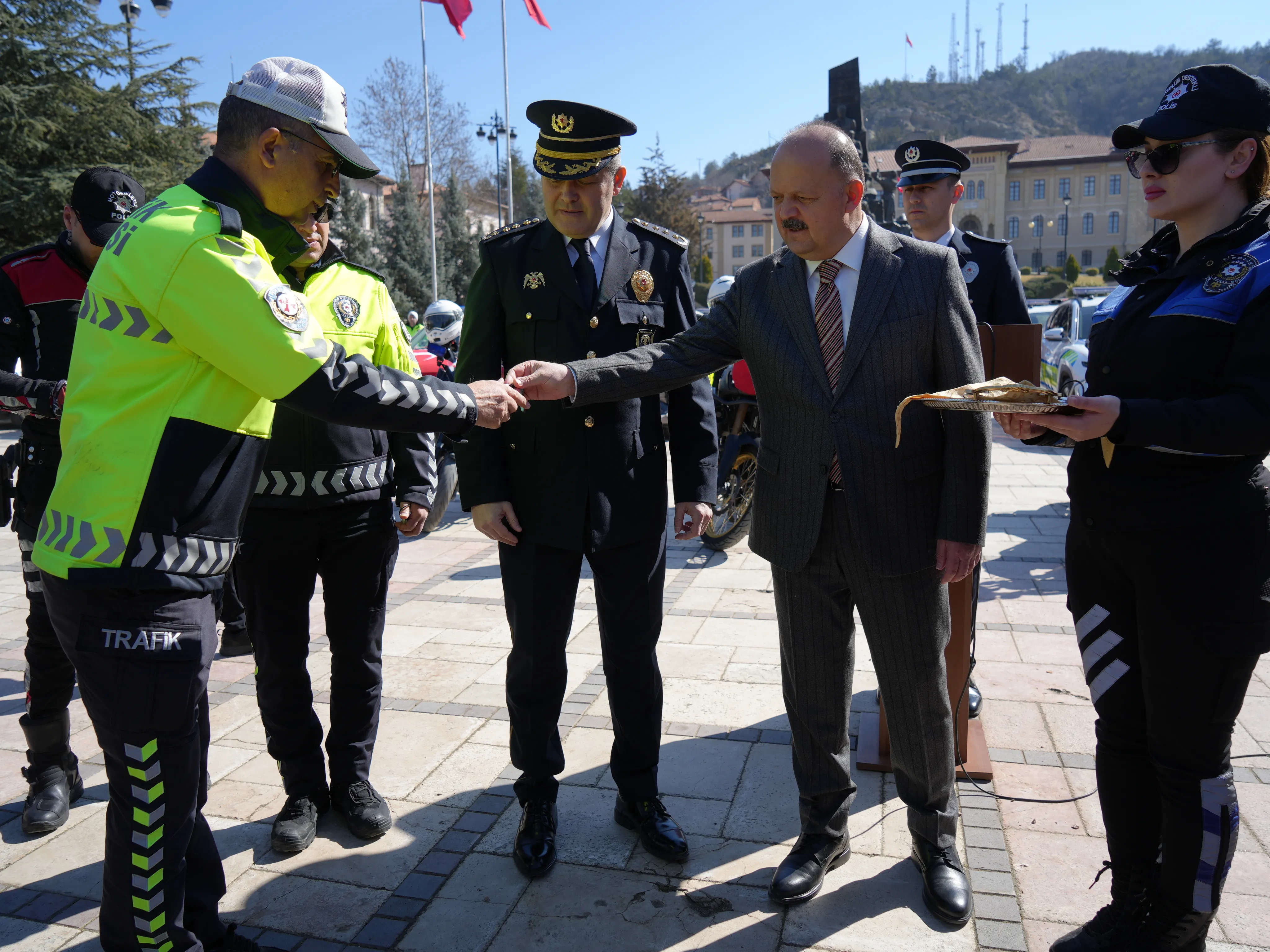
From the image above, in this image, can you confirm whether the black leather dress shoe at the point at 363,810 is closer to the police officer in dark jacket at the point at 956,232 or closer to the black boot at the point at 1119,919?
the black boot at the point at 1119,919

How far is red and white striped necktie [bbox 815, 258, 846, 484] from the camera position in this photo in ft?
8.59

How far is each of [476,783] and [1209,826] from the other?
2.33m

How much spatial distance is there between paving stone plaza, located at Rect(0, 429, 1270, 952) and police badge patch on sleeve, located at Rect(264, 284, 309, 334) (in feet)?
5.54

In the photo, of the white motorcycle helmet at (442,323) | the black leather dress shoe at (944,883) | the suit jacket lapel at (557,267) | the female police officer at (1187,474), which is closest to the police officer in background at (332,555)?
the suit jacket lapel at (557,267)

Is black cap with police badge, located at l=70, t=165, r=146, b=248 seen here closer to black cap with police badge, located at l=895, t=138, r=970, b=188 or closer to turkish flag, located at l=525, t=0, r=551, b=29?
black cap with police badge, located at l=895, t=138, r=970, b=188

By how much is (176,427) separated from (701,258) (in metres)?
54.4

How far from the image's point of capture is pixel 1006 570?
20.6 feet

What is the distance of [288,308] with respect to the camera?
Answer: 2.04 metres

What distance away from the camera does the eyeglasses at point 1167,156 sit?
85.3 inches

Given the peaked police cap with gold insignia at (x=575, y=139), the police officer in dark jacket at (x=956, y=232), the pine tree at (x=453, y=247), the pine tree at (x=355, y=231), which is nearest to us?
the peaked police cap with gold insignia at (x=575, y=139)

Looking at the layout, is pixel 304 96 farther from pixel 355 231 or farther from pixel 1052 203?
pixel 1052 203

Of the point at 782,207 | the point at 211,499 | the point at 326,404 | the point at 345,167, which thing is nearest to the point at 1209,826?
the point at 782,207

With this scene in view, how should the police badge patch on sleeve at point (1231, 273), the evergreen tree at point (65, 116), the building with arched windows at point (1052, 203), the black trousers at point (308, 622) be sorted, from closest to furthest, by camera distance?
the police badge patch on sleeve at point (1231, 273), the black trousers at point (308, 622), the evergreen tree at point (65, 116), the building with arched windows at point (1052, 203)

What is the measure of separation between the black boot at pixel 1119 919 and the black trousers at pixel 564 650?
1275 mm
